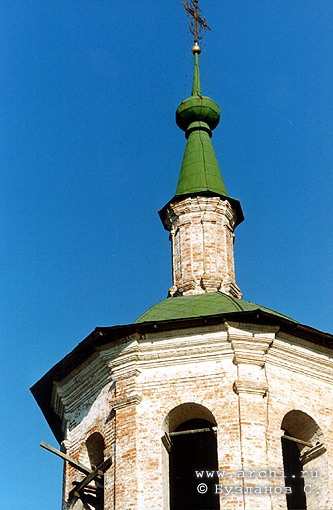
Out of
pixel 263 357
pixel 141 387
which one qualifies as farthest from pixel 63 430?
pixel 263 357

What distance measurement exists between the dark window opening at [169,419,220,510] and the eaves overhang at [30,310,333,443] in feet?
6.01

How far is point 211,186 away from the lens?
61.7 feet

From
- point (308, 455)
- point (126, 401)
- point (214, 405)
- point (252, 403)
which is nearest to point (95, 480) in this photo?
point (126, 401)

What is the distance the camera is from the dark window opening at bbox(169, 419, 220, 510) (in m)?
16.8

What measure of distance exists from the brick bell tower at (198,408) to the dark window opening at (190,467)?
0.02 meters

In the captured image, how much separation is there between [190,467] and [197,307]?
261 cm

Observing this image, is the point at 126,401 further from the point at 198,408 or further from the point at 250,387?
the point at 250,387

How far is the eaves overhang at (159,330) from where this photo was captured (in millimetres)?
15305

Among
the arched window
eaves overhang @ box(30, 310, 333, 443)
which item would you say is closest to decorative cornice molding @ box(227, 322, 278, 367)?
eaves overhang @ box(30, 310, 333, 443)

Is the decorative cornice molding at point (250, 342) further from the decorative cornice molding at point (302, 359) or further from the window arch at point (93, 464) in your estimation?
the window arch at point (93, 464)

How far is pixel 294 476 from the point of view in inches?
621

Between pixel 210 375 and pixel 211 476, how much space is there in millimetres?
1276

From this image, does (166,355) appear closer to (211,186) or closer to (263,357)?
(263,357)

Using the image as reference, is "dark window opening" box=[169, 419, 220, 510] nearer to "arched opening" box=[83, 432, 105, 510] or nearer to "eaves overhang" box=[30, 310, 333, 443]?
"arched opening" box=[83, 432, 105, 510]
